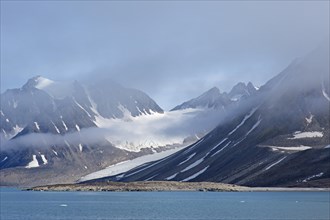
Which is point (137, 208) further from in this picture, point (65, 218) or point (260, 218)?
point (260, 218)

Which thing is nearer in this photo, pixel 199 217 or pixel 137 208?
pixel 199 217

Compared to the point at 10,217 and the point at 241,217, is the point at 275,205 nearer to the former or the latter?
the point at 241,217

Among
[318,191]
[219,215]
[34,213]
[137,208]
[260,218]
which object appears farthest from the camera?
[318,191]

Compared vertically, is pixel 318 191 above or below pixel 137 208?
below

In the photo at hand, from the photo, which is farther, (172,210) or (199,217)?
(172,210)

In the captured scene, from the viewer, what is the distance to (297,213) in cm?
11000

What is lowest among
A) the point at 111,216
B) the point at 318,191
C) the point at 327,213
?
the point at 318,191

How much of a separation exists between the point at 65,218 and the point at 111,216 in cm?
840

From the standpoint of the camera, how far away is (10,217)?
358 ft

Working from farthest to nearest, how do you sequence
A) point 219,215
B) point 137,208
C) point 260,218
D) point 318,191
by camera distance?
point 318,191, point 137,208, point 219,215, point 260,218

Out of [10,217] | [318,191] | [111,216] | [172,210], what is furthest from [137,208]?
[318,191]

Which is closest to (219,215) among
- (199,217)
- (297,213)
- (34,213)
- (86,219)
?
(199,217)

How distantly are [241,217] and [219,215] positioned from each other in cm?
573

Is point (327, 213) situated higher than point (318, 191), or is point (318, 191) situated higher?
point (327, 213)
